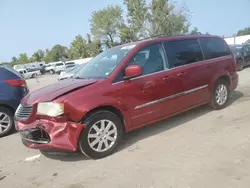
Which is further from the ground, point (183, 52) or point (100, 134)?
point (183, 52)

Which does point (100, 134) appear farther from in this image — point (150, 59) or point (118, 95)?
point (150, 59)

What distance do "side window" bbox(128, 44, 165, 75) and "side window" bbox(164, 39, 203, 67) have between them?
0.18 meters

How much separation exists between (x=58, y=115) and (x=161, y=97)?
6.23 ft

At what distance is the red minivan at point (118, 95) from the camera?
3846 millimetres

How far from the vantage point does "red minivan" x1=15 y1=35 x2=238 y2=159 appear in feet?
12.6

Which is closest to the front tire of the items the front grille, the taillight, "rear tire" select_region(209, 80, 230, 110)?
the front grille

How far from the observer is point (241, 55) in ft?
45.9

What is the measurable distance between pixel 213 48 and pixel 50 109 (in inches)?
155

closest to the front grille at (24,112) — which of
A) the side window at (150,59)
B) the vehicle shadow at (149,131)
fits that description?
the vehicle shadow at (149,131)

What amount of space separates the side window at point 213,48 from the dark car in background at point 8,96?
4289mm

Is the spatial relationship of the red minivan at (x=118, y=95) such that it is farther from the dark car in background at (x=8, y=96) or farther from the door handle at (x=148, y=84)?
the dark car in background at (x=8, y=96)

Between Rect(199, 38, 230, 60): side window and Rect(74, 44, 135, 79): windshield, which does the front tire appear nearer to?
Rect(74, 44, 135, 79): windshield

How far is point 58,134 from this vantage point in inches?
151

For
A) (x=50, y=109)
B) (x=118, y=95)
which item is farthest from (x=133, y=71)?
(x=50, y=109)
